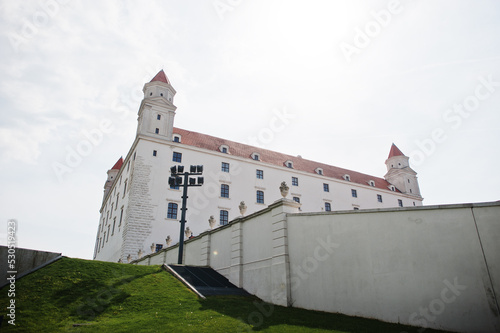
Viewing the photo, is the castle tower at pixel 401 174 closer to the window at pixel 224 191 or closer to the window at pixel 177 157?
the window at pixel 224 191

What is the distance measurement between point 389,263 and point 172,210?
86.2 feet

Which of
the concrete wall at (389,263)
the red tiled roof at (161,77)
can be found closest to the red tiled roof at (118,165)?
the red tiled roof at (161,77)

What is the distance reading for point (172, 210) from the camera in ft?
109

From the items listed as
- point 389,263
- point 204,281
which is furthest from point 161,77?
point 389,263

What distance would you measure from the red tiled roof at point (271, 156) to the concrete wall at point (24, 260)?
26.0 m

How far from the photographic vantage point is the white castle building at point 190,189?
31.7 meters

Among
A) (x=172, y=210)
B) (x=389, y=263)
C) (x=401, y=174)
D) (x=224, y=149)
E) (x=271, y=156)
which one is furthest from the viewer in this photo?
(x=401, y=174)

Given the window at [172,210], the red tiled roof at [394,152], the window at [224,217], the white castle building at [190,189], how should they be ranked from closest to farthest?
the white castle building at [190,189], the window at [172,210], the window at [224,217], the red tiled roof at [394,152]

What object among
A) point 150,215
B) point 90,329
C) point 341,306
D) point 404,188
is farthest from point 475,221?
point 404,188

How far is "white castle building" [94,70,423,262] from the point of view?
1246 inches

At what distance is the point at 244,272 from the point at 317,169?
113ft

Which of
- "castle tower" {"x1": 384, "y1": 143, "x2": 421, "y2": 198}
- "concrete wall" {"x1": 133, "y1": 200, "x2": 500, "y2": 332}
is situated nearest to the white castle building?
"castle tower" {"x1": 384, "y1": 143, "x2": 421, "y2": 198}

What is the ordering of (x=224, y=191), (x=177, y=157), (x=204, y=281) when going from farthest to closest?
(x=224, y=191) < (x=177, y=157) < (x=204, y=281)

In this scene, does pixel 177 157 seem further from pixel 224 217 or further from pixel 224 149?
pixel 224 217
